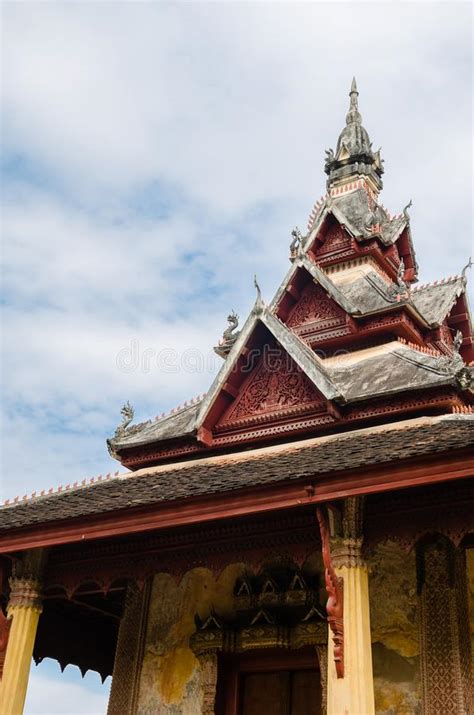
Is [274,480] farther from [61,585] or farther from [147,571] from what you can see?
[61,585]

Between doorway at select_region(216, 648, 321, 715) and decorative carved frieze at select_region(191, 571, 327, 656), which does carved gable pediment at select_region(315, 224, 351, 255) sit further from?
doorway at select_region(216, 648, 321, 715)

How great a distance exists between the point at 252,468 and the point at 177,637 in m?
3.07

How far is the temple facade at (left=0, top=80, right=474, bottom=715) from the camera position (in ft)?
28.4

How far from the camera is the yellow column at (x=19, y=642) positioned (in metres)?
10.1

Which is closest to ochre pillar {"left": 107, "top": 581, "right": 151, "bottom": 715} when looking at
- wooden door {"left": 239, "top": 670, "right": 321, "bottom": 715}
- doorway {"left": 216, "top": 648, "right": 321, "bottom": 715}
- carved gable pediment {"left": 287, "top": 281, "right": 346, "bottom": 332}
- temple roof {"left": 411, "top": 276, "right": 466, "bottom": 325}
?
doorway {"left": 216, "top": 648, "right": 321, "bottom": 715}

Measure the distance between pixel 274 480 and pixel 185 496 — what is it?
1.09 metres

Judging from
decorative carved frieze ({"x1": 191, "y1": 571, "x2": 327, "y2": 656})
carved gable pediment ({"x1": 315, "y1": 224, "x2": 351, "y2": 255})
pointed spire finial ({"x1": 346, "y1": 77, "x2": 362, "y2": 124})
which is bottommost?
decorative carved frieze ({"x1": 191, "y1": 571, "x2": 327, "y2": 656})

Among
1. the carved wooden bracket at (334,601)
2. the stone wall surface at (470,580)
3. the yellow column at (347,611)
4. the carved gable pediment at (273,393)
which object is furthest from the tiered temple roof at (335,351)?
the carved wooden bracket at (334,601)

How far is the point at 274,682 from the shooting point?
11047mm

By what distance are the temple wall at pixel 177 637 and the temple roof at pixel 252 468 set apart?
157 cm

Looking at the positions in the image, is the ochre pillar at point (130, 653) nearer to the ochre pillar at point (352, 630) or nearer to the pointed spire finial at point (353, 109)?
the ochre pillar at point (352, 630)

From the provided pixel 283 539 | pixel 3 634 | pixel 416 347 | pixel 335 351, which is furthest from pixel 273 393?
pixel 3 634

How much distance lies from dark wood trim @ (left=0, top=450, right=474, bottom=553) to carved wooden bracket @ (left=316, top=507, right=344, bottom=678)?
1.26ft

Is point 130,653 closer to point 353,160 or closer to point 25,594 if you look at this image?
point 25,594
